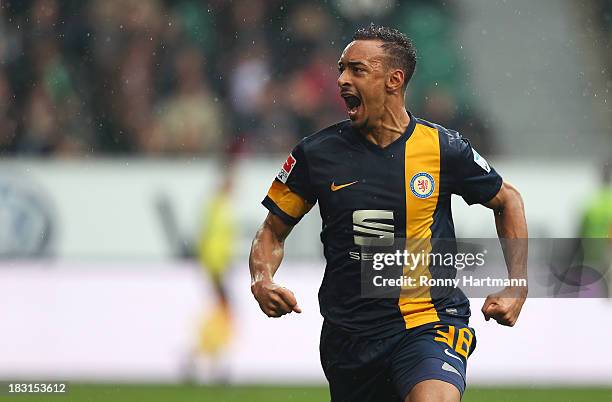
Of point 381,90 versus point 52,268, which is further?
point 52,268

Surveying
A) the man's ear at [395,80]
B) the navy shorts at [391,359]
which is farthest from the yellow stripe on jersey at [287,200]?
the man's ear at [395,80]

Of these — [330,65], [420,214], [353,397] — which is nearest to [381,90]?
[420,214]

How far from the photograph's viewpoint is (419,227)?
5.94 metres

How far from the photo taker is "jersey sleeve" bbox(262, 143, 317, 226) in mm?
6047

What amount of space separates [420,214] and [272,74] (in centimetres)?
884

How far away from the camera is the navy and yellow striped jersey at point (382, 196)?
5906mm

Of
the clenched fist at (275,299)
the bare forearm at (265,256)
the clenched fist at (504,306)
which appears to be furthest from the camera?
the bare forearm at (265,256)

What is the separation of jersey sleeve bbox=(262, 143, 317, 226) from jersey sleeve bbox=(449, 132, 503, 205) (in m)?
0.66

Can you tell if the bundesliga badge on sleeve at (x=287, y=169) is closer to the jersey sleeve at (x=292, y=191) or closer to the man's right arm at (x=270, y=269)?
the jersey sleeve at (x=292, y=191)

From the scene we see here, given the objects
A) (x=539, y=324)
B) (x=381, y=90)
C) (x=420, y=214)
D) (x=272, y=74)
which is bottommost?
(x=539, y=324)

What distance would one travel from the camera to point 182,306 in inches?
519

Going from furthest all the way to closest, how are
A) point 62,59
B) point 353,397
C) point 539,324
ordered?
point 62,59
point 539,324
point 353,397

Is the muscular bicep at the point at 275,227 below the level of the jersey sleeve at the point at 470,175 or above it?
below

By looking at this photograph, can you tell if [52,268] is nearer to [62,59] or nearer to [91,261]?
[91,261]
